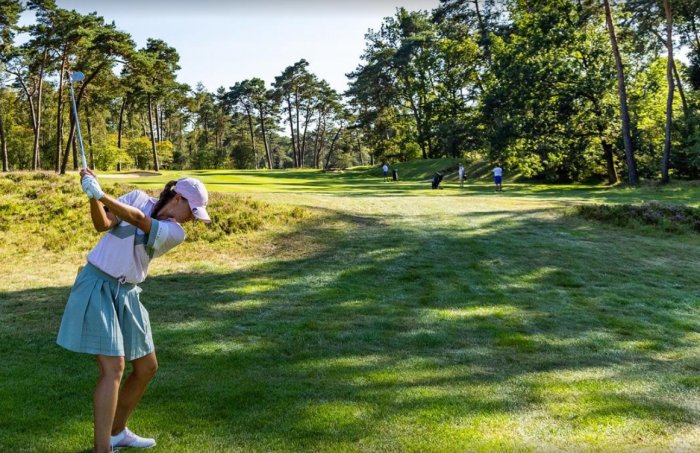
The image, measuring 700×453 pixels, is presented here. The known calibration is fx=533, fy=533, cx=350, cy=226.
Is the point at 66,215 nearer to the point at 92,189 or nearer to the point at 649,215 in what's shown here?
the point at 92,189

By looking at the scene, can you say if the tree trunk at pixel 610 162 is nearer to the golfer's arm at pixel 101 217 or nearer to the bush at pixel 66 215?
the bush at pixel 66 215

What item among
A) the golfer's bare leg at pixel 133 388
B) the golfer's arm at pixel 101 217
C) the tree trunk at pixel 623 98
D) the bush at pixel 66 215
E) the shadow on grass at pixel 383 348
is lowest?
the shadow on grass at pixel 383 348

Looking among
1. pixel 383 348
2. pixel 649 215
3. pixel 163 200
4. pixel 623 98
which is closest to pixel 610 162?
pixel 623 98

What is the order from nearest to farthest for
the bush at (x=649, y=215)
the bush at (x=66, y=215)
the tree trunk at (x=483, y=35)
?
the bush at (x=66, y=215)
the bush at (x=649, y=215)
the tree trunk at (x=483, y=35)

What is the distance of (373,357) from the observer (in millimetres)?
5871

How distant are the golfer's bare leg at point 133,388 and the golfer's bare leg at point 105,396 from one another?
0.24 meters

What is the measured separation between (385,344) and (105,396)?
3.77m

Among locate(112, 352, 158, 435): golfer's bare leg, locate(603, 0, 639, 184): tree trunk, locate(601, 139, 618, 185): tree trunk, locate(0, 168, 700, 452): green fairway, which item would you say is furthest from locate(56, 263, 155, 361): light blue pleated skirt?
locate(601, 139, 618, 185): tree trunk

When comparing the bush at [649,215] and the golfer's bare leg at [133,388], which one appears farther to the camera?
the bush at [649,215]

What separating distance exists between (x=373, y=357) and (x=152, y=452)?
2.77 metres

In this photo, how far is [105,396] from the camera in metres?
3.15

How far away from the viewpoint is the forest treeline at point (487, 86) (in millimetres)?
31234

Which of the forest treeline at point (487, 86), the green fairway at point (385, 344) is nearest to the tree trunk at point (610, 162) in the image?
the forest treeline at point (487, 86)

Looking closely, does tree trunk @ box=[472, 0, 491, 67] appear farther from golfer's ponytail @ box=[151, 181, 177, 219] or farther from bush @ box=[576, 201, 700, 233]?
golfer's ponytail @ box=[151, 181, 177, 219]
